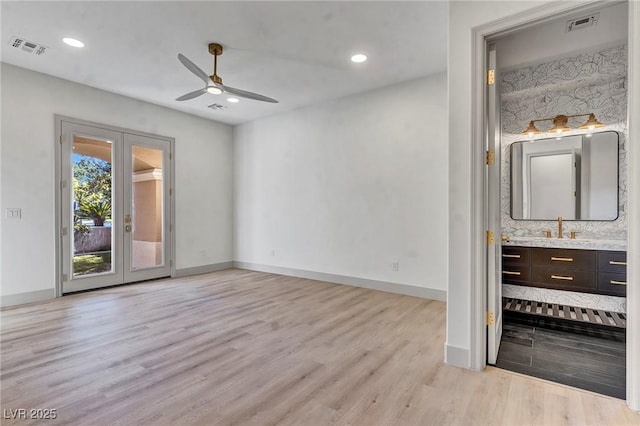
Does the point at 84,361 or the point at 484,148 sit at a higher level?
the point at 484,148

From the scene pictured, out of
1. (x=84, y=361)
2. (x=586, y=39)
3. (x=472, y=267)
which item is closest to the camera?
(x=472, y=267)

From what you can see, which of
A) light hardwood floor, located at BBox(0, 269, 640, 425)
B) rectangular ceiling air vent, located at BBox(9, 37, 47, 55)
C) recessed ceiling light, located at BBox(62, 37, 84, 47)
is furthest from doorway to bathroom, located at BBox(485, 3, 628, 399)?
rectangular ceiling air vent, located at BBox(9, 37, 47, 55)

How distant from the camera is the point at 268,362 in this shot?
8.14ft

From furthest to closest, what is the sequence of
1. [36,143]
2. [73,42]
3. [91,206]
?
1. [91,206]
2. [36,143]
3. [73,42]

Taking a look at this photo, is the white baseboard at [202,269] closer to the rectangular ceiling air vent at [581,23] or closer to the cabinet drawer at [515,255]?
the cabinet drawer at [515,255]

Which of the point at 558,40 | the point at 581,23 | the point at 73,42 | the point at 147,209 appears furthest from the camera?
the point at 147,209

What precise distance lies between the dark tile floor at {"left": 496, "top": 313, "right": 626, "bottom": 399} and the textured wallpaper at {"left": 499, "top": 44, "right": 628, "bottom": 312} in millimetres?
492

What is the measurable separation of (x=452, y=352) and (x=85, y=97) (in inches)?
221

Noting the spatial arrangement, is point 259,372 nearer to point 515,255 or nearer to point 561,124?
point 515,255

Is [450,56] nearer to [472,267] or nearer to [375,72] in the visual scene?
[472,267]

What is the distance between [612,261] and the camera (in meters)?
3.10

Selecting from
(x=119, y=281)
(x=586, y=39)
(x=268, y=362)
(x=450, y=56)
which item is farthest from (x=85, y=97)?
(x=586, y=39)

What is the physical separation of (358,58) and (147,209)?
410 centimetres

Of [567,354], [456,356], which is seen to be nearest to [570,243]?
[567,354]
